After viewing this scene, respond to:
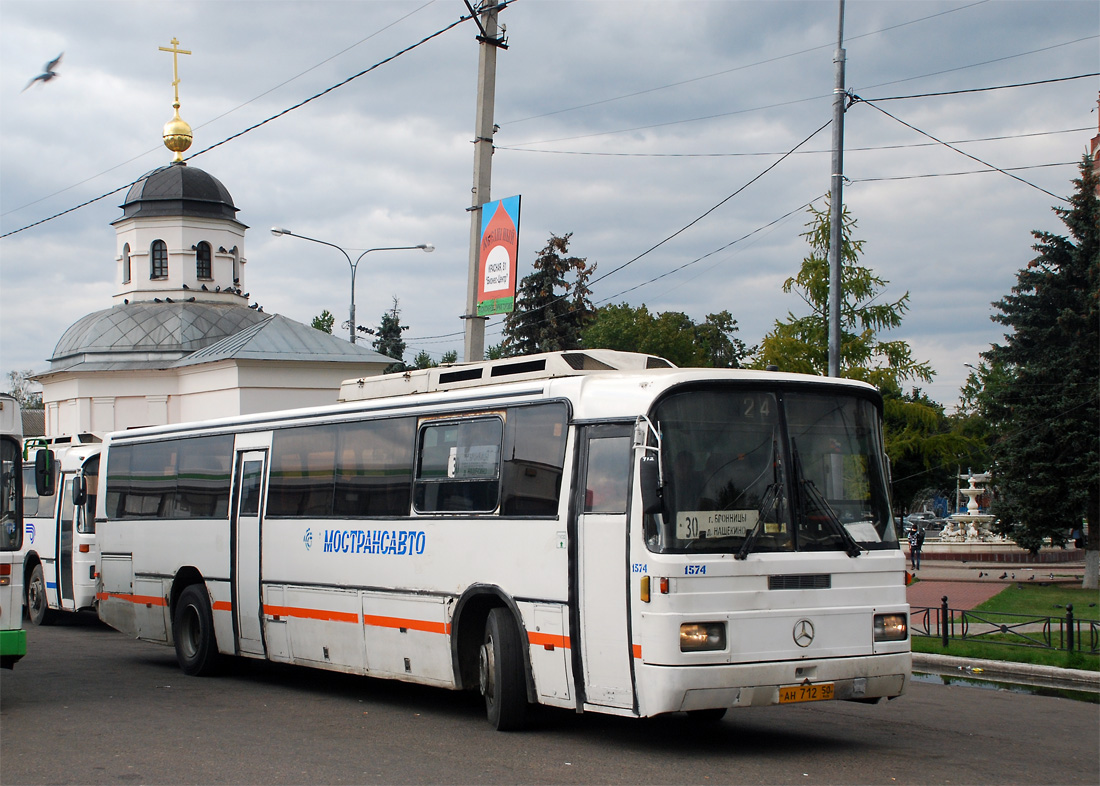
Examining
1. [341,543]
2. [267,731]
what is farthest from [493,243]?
[267,731]

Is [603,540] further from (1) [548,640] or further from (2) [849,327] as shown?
(2) [849,327]

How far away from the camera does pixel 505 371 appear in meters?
10.8

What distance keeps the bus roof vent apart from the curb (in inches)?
281

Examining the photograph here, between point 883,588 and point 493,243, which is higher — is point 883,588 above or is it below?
below

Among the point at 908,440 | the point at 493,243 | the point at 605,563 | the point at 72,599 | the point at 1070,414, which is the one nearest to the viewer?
the point at 605,563

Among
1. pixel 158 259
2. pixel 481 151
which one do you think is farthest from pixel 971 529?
pixel 158 259

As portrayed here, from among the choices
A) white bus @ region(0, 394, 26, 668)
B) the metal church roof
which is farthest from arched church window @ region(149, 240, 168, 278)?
→ white bus @ region(0, 394, 26, 668)

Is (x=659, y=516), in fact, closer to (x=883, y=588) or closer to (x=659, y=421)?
(x=659, y=421)

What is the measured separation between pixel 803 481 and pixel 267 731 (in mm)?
4840

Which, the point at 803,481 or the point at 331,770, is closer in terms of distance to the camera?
the point at 331,770

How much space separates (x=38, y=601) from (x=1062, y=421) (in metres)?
26.5

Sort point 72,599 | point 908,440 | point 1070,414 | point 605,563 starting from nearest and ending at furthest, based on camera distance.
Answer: point 605,563
point 72,599
point 908,440
point 1070,414

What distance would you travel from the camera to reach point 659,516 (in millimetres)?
8508

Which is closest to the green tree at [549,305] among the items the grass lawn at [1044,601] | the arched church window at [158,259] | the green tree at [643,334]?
the green tree at [643,334]
